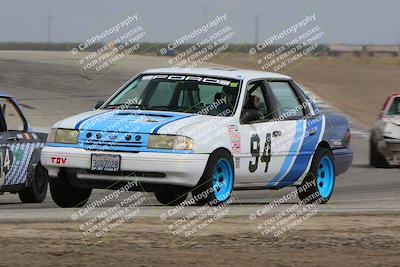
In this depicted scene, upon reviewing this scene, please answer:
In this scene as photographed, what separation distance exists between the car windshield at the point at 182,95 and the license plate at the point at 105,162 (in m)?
1.09

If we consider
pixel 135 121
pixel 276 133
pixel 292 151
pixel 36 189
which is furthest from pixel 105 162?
pixel 292 151

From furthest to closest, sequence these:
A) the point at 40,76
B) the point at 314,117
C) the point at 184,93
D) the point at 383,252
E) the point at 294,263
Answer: the point at 40,76
the point at 314,117
the point at 184,93
the point at 383,252
the point at 294,263

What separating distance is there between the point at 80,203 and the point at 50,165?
833 millimetres

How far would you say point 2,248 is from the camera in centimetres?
793

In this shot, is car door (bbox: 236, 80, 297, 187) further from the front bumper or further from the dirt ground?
the dirt ground

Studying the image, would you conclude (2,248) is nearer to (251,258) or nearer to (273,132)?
(251,258)

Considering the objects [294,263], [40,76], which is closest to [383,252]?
[294,263]

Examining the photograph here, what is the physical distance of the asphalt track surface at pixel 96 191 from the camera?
37.1 feet

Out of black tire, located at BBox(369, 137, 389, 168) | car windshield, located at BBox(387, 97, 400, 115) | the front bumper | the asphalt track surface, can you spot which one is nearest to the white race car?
the front bumper

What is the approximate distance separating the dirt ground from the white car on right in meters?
10.6

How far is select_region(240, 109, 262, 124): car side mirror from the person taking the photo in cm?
1204

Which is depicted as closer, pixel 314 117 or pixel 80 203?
pixel 80 203
